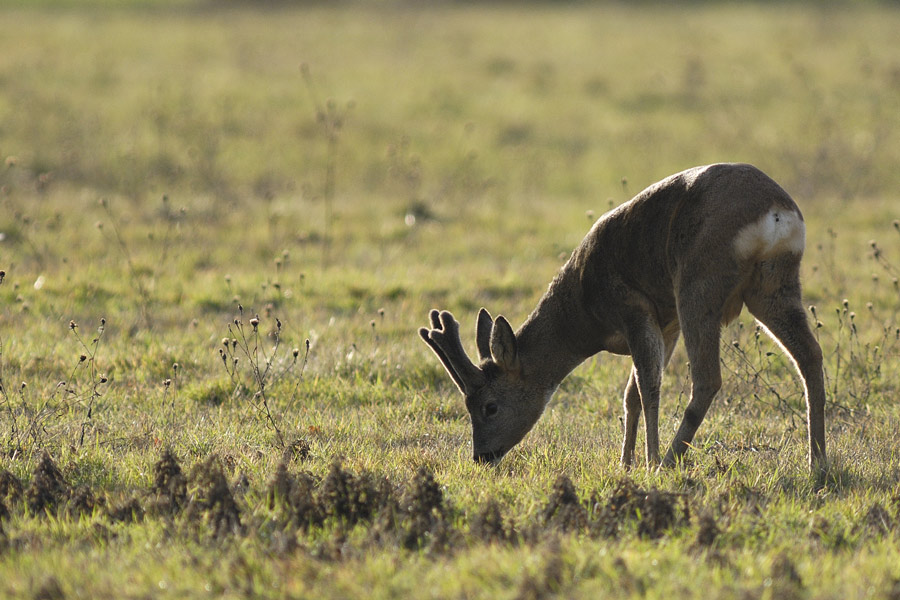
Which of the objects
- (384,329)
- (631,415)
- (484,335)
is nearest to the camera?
(631,415)

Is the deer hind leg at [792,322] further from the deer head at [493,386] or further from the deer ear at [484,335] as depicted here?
the deer ear at [484,335]

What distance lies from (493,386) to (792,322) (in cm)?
185

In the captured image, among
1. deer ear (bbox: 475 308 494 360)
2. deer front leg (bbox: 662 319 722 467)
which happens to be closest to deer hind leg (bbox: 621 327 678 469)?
deer front leg (bbox: 662 319 722 467)

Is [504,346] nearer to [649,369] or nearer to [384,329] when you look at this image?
[649,369]

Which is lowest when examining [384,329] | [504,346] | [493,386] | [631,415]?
[631,415]

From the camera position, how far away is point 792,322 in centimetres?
578

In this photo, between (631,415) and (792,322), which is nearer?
(792,322)

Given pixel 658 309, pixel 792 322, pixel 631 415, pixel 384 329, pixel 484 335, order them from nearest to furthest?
pixel 792 322
pixel 658 309
pixel 631 415
pixel 484 335
pixel 384 329

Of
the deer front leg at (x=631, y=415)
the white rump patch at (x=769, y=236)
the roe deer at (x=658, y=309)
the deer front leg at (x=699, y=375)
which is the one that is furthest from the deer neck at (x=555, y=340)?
the white rump patch at (x=769, y=236)

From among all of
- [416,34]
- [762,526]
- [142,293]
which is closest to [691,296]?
[762,526]

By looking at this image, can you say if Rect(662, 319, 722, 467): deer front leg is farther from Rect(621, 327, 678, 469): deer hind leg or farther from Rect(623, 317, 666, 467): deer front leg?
Rect(621, 327, 678, 469): deer hind leg

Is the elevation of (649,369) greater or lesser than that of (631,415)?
greater

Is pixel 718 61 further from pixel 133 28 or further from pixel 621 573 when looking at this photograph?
pixel 621 573

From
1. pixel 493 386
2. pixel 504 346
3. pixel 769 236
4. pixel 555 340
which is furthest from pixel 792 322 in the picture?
pixel 493 386
